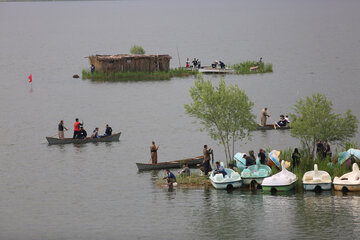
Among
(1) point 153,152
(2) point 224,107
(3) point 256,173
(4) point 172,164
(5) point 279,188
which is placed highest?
(2) point 224,107

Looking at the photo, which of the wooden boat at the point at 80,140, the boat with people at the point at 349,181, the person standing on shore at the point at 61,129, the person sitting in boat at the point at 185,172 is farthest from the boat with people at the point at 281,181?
the person standing on shore at the point at 61,129

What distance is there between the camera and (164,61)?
95062 mm

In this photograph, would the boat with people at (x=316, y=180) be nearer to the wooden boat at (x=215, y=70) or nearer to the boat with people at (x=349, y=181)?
the boat with people at (x=349, y=181)

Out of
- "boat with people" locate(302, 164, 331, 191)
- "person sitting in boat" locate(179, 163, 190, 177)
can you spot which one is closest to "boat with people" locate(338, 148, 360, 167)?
"boat with people" locate(302, 164, 331, 191)

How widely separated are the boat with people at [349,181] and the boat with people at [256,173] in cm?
393

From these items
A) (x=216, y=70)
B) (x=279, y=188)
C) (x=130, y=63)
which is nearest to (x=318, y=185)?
(x=279, y=188)

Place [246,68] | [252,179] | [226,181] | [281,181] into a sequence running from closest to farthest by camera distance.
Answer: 1. [281,181]
2. [226,181]
3. [252,179]
4. [246,68]

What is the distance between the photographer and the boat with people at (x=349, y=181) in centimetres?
4156

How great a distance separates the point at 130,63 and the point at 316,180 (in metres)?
54.2

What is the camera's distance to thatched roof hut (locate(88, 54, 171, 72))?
92.9 m

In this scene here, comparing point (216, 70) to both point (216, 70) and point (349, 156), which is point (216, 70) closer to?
point (216, 70)

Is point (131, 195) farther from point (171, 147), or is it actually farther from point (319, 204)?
point (171, 147)

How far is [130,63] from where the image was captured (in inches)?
3701


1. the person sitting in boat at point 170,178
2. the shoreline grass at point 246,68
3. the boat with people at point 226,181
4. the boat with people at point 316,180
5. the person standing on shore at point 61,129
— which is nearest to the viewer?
the boat with people at point 316,180
